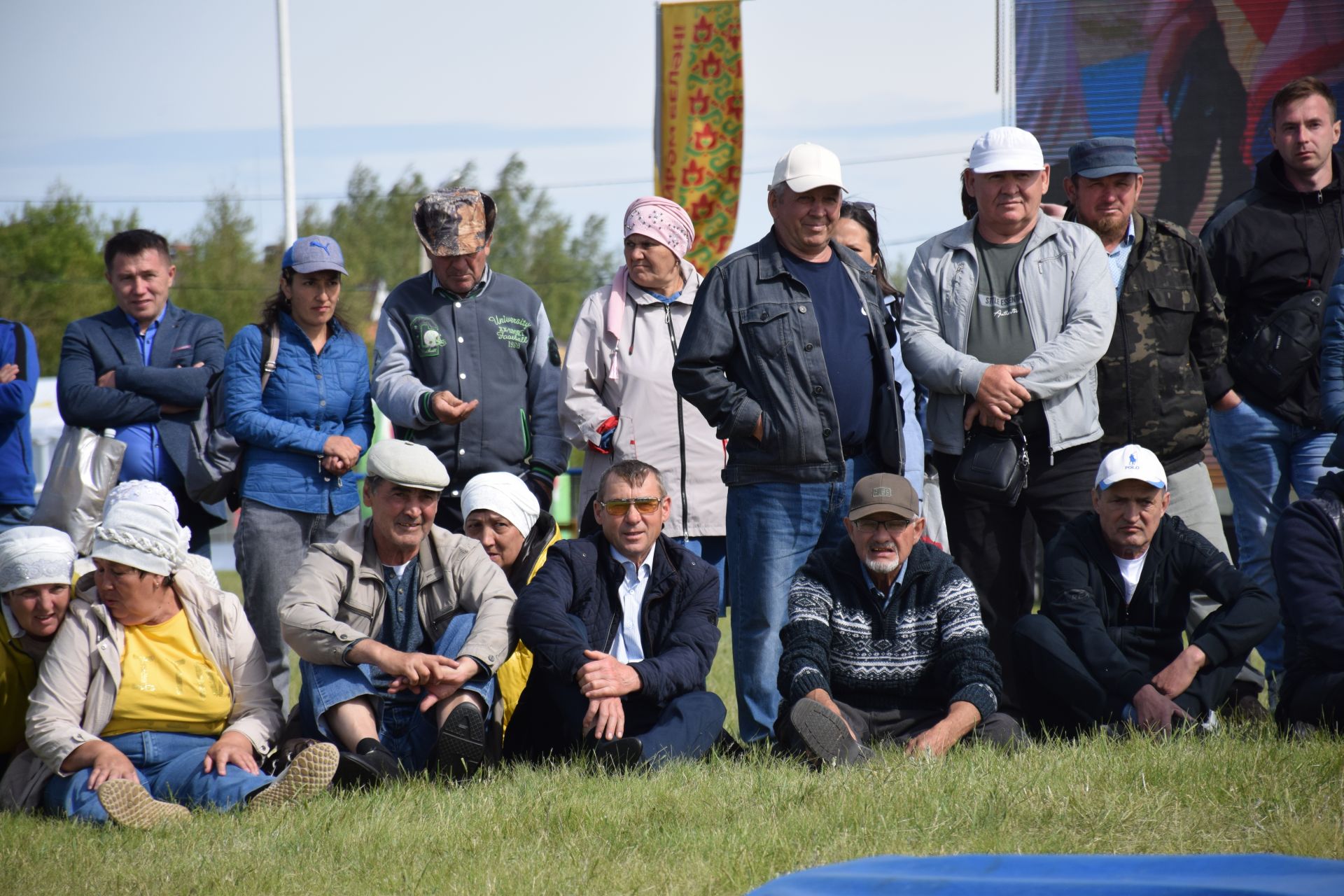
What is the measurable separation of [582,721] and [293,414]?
82.4 inches

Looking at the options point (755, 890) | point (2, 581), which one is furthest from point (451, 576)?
point (755, 890)

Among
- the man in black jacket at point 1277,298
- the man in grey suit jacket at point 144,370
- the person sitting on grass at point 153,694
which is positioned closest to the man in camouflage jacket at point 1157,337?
the man in black jacket at point 1277,298

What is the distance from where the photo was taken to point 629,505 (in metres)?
5.36

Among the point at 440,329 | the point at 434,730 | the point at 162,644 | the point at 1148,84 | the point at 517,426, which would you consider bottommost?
the point at 434,730

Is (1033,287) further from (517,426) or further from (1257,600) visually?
(517,426)

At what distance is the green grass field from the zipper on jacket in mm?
1418

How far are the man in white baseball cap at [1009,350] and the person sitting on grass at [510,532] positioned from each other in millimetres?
1769

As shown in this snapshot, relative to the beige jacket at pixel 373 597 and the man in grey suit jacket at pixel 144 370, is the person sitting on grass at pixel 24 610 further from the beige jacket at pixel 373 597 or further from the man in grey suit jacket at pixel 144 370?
the man in grey suit jacket at pixel 144 370

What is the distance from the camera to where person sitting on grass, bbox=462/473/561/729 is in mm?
5738

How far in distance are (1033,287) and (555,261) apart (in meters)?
46.0

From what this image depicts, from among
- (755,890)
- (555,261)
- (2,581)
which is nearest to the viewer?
(755,890)

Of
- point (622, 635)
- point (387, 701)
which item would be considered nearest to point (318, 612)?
point (387, 701)

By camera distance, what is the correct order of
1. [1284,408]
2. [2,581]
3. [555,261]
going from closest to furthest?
[2,581] < [1284,408] < [555,261]

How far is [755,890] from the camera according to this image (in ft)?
10.6
